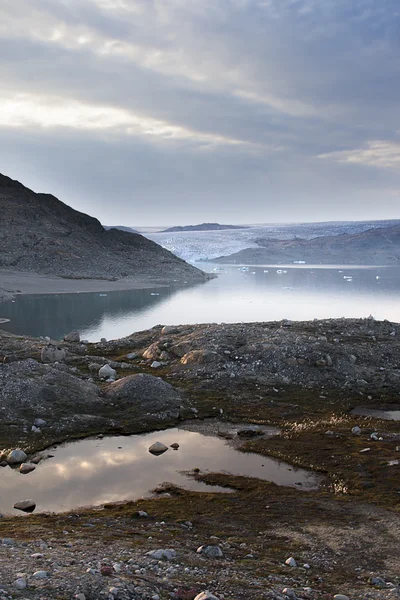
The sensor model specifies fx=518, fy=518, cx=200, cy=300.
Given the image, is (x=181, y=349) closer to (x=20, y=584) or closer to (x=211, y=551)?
(x=211, y=551)

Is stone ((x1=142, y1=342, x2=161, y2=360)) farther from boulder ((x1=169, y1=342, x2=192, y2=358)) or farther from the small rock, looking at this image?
the small rock

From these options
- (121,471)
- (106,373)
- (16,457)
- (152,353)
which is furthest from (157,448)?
(152,353)

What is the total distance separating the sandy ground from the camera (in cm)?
5900

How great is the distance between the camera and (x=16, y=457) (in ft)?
38.4

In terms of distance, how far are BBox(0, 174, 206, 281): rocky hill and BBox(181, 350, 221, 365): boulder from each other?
5368cm

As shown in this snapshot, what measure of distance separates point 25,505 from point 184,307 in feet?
128

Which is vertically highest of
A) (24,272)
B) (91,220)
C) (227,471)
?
(91,220)

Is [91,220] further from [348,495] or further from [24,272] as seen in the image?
[348,495]

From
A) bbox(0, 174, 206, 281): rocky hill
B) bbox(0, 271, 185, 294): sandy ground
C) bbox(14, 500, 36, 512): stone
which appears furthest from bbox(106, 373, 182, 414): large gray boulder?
bbox(0, 174, 206, 281): rocky hill

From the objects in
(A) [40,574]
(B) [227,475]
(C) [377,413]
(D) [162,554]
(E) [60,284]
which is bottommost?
(C) [377,413]

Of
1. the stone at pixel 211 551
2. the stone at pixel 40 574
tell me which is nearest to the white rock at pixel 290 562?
the stone at pixel 211 551

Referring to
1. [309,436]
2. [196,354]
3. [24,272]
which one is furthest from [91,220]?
[309,436]

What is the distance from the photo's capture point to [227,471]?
11.5 metres

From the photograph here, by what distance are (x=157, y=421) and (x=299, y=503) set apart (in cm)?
609
